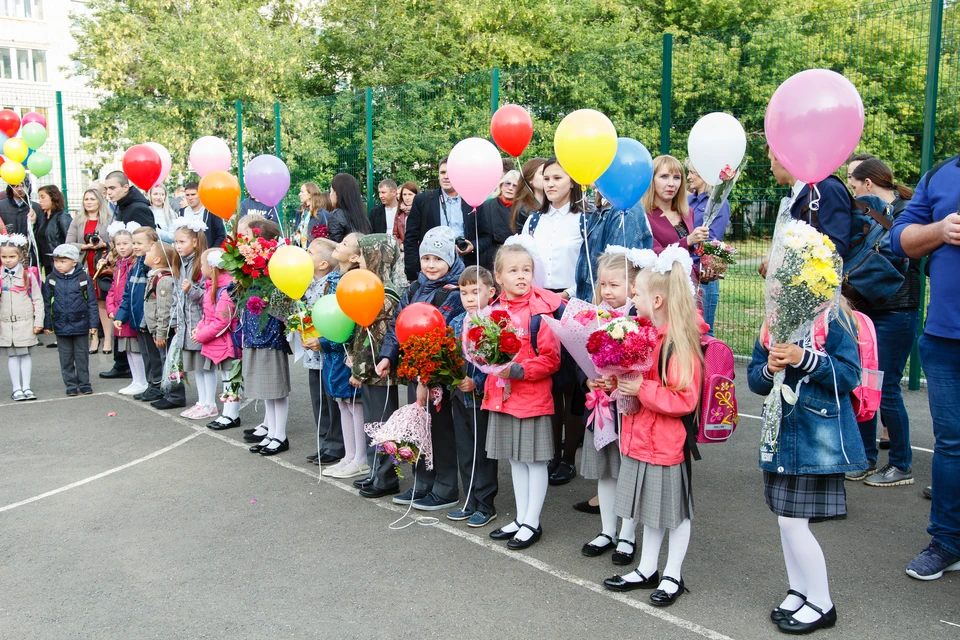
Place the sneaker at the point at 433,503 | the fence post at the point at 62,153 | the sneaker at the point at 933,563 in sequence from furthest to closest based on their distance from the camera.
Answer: the fence post at the point at 62,153 → the sneaker at the point at 433,503 → the sneaker at the point at 933,563

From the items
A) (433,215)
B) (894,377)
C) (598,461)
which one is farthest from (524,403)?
(433,215)

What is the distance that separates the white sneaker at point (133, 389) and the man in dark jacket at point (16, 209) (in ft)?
13.6

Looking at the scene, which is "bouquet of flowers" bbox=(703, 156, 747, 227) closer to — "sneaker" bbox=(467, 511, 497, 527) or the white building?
"sneaker" bbox=(467, 511, 497, 527)

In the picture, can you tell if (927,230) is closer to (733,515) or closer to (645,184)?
(645,184)

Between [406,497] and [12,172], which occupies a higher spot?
[12,172]

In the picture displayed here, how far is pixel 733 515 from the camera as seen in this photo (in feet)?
16.6

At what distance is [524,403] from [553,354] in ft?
1.05

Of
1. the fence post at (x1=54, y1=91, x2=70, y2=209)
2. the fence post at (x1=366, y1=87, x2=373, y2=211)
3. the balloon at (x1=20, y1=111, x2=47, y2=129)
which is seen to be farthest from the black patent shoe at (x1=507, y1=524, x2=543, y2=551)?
the fence post at (x1=54, y1=91, x2=70, y2=209)

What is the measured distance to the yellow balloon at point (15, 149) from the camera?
11805mm

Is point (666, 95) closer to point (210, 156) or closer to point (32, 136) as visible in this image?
point (210, 156)

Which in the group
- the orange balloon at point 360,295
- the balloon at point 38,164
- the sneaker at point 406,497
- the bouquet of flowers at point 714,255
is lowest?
the sneaker at point 406,497

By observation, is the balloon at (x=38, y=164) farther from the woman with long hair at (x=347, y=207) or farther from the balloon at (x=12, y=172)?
the woman with long hair at (x=347, y=207)

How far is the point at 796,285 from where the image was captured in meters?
3.39

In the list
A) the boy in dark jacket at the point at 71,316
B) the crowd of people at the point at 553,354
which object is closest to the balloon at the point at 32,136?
the crowd of people at the point at 553,354
